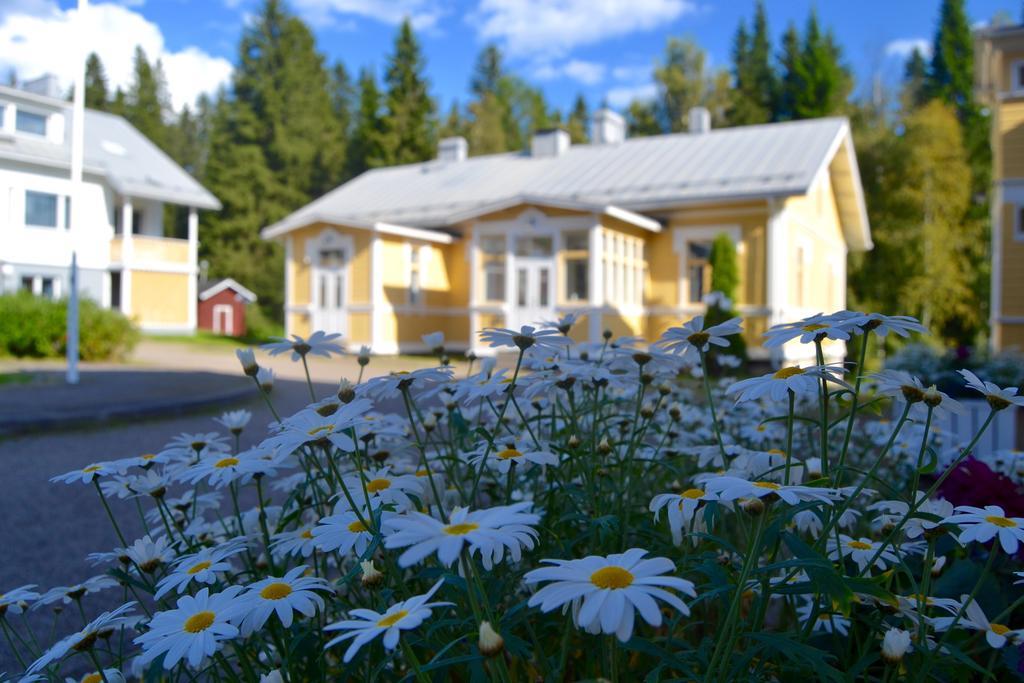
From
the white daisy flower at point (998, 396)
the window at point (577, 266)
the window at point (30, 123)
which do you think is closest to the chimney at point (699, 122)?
the window at point (577, 266)

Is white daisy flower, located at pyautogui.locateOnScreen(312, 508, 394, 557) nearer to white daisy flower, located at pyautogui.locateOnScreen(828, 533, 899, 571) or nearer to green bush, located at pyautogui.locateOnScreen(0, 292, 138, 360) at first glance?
white daisy flower, located at pyautogui.locateOnScreen(828, 533, 899, 571)

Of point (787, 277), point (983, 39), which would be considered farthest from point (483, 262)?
point (983, 39)

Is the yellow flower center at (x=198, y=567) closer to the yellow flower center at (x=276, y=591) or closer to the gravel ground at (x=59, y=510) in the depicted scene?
the yellow flower center at (x=276, y=591)

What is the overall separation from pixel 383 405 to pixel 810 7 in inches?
1238

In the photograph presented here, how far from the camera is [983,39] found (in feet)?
43.3

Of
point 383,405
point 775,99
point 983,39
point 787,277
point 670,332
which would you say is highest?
point 775,99

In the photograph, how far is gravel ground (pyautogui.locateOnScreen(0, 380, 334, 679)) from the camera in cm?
288

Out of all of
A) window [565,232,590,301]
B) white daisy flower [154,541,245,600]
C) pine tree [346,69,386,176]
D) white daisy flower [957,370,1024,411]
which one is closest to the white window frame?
window [565,232,590,301]

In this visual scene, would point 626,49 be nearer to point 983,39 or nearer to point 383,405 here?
point 983,39

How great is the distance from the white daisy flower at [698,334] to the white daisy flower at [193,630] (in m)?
0.91

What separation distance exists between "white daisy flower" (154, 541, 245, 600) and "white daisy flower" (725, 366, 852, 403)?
3.00 feet

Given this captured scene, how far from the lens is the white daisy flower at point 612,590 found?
0.79m

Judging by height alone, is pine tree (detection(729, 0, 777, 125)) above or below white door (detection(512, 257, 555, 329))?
above

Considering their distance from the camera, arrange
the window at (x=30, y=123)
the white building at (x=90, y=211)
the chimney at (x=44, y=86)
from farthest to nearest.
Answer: the window at (x=30, y=123) → the chimney at (x=44, y=86) → the white building at (x=90, y=211)
